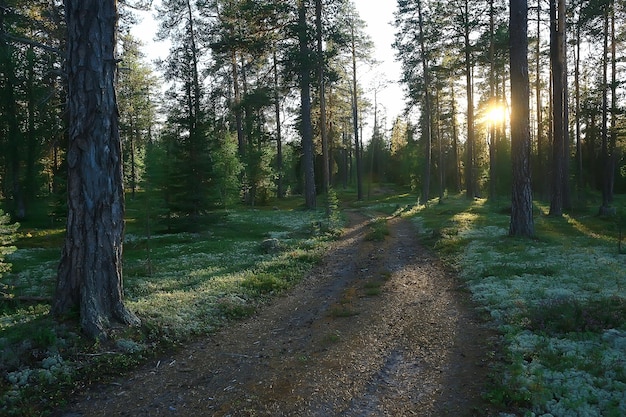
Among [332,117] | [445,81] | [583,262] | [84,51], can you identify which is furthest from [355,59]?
[84,51]

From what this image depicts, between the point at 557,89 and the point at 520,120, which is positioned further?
the point at 557,89

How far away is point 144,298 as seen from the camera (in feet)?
28.9

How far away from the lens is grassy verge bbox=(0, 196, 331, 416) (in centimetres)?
552

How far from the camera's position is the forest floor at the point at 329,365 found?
4.97 meters

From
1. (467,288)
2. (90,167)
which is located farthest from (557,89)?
(90,167)

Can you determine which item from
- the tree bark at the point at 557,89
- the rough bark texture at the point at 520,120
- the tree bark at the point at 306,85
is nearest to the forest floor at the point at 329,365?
the rough bark texture at the point at 520,120

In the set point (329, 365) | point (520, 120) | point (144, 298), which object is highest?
point (520, 120)

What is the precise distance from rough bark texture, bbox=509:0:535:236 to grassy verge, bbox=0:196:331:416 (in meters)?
7.71

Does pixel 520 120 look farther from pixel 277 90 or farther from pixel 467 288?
pixel 277 90

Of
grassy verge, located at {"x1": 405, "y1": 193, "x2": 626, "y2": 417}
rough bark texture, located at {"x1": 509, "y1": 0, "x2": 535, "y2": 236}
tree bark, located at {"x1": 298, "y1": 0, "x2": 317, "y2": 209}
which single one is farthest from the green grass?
tree bark, located at {"x1": 298, "y1": 0, "x2": 317, "y2": 209}

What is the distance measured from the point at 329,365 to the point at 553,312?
422cm

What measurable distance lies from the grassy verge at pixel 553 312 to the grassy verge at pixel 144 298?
5.09 m

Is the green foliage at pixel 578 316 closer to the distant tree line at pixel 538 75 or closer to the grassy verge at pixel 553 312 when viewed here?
the grassy verge at pixel 553 312

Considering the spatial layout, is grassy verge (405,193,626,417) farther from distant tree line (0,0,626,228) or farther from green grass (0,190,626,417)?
distant tree line (0,0,626,228)
